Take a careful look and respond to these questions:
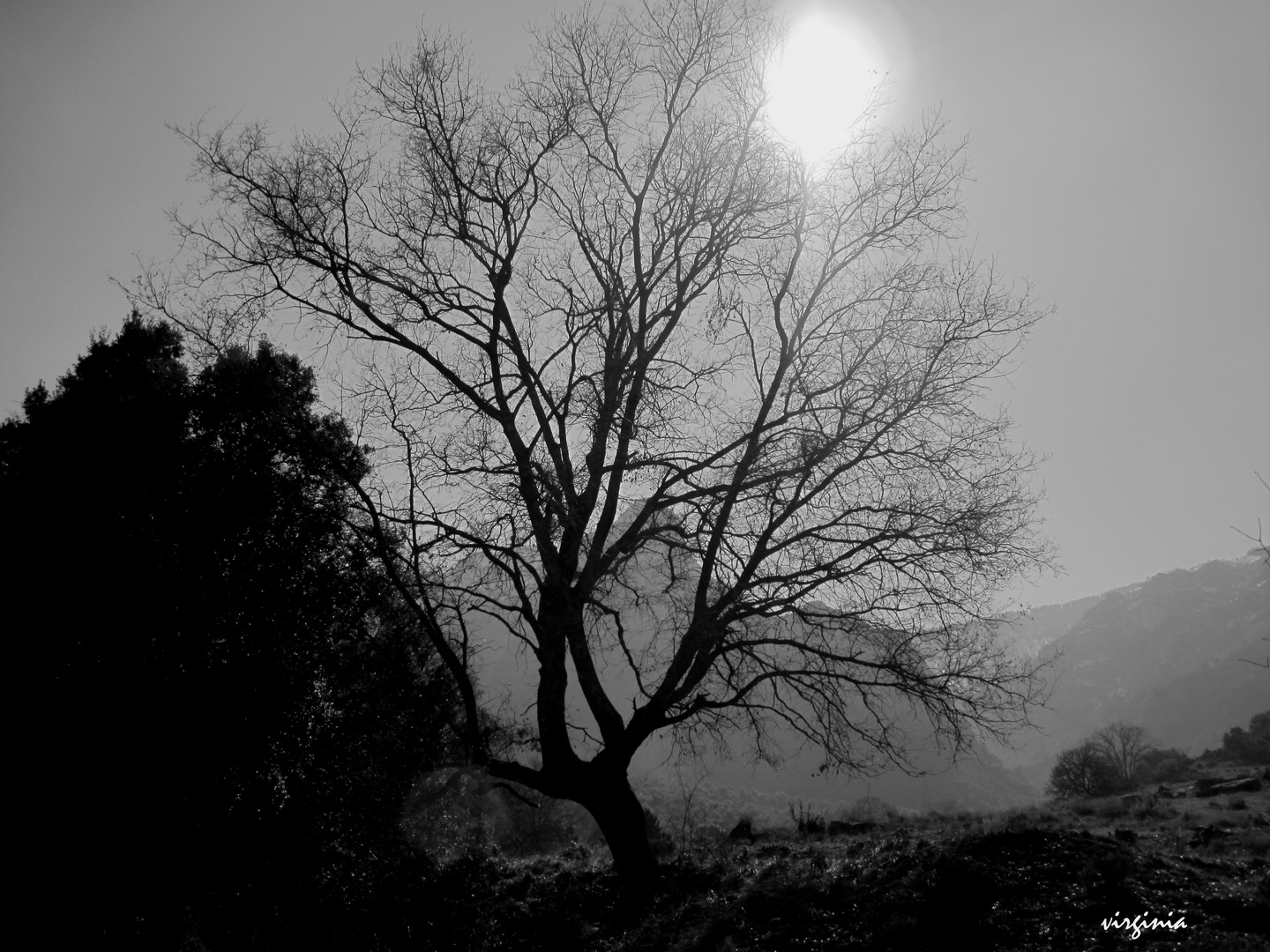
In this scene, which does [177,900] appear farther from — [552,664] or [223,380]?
[223,380]

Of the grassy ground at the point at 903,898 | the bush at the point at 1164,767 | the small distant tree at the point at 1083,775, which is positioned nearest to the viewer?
the grassy ground at the point at 903,898

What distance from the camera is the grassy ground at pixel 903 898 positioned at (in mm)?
5805

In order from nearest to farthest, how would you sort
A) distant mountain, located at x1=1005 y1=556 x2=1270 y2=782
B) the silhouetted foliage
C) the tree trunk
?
the silhouetted foliage → the tree trunk → distant mountain, located at x1=1005 y1=556 x2=1270 y2=782

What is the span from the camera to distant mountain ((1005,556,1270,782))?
102688mm

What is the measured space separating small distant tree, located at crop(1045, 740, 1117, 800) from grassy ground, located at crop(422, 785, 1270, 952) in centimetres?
2185

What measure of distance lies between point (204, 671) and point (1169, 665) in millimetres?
174904

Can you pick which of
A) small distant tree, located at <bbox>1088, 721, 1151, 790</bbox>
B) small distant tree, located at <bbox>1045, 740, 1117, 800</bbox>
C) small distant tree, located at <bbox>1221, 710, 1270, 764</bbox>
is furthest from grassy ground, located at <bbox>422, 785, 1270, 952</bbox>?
small distant tree, located at <bbox>1221, 710, 1270, 764</bbox>

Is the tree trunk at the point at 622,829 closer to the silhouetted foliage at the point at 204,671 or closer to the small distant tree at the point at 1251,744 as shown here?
the silhouetted foliage at the point at 204,671

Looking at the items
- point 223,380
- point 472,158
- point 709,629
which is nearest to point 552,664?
point 709,629

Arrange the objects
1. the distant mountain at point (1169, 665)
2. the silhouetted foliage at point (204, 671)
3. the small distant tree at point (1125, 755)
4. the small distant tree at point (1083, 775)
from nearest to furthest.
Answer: the silhouetted foliage at point (204, 671) → the small distant tree at point (1083, 775) → the small distant tree at point (1125, 755) → the distant mountain at point (1169, 665)

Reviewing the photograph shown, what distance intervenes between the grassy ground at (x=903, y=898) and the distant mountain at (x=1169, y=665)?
90919mm

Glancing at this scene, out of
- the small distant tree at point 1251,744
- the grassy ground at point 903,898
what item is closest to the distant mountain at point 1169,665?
the small distant tree at point 1251,744

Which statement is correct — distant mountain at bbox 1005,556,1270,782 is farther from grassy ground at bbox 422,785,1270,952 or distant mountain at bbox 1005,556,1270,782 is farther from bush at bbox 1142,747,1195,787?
grassy ground at bbox 422,785,1270,952

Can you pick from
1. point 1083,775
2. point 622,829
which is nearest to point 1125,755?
point 1083,775
